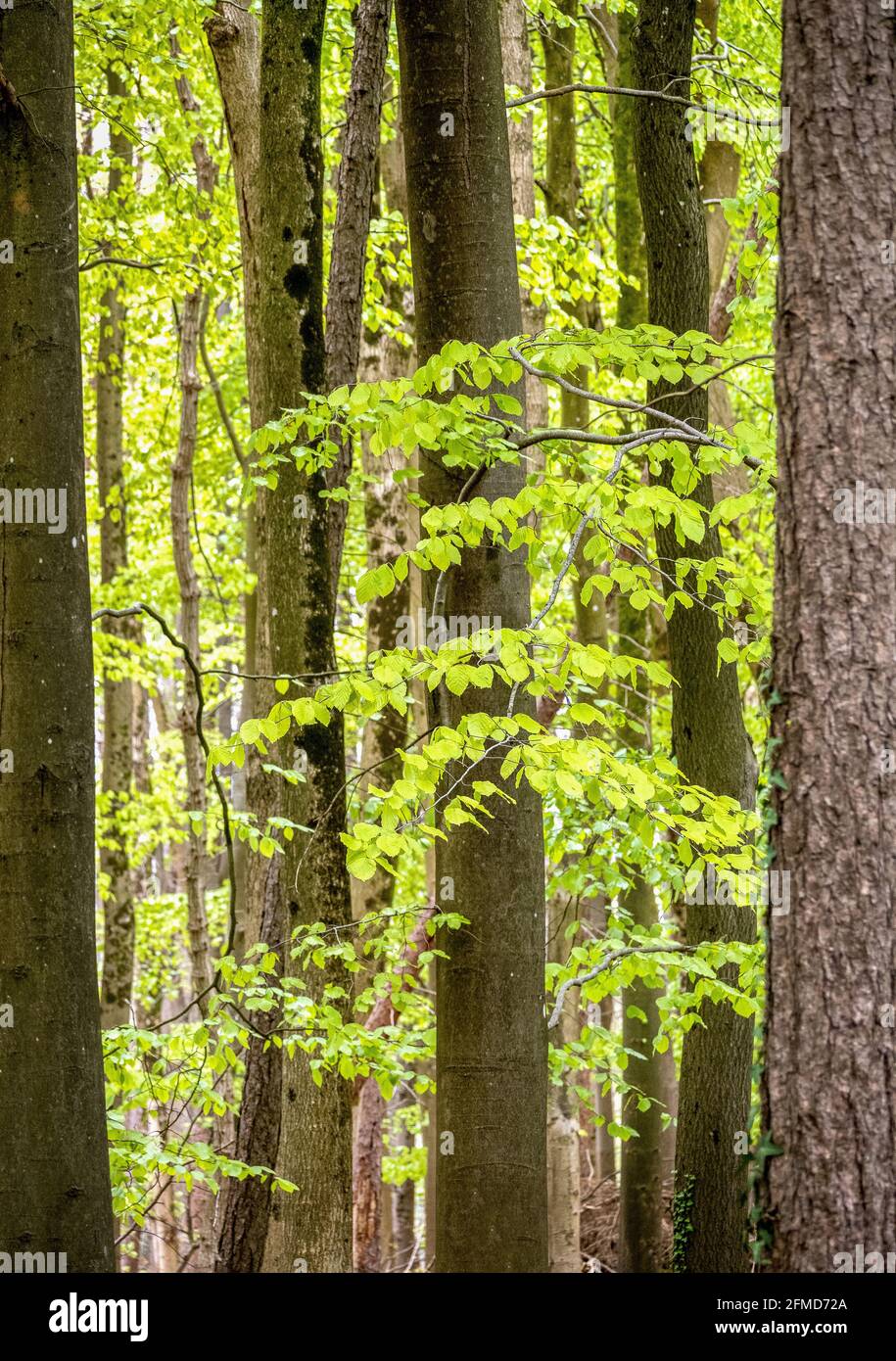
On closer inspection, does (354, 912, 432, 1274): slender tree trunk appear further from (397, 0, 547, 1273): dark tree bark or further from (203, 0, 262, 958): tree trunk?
(397, 0, 547, 1273): dark tree bark

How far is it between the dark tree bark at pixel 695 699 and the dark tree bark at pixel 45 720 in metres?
3.51

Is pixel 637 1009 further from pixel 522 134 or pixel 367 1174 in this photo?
pixel 522 134

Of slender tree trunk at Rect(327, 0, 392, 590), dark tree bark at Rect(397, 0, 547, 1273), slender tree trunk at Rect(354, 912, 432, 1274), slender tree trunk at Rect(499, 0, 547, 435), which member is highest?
slender tree trunk at Rect(499, 0, 547, 435)

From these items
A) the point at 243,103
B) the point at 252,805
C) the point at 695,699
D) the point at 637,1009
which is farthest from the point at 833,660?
the point at 637,1009

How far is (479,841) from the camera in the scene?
5.38 meters

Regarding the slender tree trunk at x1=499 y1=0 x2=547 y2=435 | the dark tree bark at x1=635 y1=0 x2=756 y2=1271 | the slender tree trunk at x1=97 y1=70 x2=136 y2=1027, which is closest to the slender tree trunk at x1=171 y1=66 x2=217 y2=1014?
the slender tree trunk at x1=97 y1=70 x2=136 y2=1027

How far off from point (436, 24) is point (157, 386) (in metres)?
11.4

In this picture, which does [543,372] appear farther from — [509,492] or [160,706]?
[160,706]

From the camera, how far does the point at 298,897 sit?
19.5 ft

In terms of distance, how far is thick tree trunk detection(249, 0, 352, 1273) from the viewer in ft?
19.5

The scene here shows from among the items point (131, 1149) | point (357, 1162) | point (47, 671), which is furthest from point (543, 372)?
point (357, 1162)

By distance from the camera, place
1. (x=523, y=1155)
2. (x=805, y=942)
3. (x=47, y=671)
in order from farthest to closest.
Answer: (x=523, y=1155) → (x=47, y=671) → (x=805, y=942)

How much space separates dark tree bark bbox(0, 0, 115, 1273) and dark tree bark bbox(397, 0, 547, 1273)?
1.72 m

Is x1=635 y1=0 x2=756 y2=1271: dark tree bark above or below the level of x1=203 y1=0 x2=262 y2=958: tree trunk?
below
